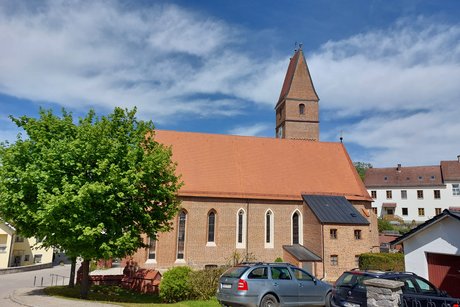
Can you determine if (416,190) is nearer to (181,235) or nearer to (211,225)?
(211,225)

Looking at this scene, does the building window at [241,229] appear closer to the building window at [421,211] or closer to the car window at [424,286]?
the car window at [424,286]

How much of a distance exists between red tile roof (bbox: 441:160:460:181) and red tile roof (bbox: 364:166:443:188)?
0.94 m

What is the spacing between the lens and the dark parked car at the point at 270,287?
10766 millimetres

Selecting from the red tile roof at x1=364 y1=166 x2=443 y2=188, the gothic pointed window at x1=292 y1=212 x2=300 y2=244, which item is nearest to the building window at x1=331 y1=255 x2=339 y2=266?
the gothic pointed window at x1=292 y1=212 x2=300 y2=244

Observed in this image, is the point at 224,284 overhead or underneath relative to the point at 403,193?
underneath

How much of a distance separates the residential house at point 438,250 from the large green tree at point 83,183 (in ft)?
35.4

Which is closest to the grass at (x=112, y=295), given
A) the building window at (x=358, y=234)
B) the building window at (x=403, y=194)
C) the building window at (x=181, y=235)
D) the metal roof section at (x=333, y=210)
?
the building window at (x=181, y=235)

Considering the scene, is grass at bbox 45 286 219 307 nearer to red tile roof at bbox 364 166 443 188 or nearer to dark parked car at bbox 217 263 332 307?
dark parked car at bbox 217 263 332 307

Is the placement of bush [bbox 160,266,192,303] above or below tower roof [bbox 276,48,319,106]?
below

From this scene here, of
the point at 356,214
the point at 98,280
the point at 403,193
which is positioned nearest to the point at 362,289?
→ the point at 98,280

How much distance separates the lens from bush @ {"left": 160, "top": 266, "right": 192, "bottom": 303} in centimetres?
1562

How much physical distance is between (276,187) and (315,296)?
17.0 meters

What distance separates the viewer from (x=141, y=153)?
637 inches

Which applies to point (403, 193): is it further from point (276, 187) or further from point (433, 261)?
point (433, 261)
